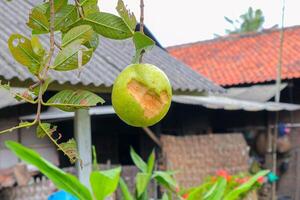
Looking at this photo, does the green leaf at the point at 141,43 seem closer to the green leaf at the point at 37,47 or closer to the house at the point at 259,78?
the green leaf at the point at 37,47

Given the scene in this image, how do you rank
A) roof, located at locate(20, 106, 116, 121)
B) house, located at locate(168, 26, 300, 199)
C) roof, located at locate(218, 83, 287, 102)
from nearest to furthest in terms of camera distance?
1. roof, located at locate(20, 106, 116, 121)
2. roof, located at locate(218, 83, 287, 102)
3. house, located at locate(168, 26, 300, 199)

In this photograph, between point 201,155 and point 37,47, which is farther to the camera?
point 201,155

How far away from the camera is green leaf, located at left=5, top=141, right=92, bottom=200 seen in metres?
1.27

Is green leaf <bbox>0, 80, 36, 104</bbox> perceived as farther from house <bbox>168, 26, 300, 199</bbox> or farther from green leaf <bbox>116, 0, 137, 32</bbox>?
house <bbox>168, 26, 300, 199</bbox>

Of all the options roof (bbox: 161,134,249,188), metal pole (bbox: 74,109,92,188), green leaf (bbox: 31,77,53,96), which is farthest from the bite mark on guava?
roof (bbox: 161,134,249,188)

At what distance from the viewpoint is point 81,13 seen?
70cm

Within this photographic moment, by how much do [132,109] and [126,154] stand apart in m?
7.99

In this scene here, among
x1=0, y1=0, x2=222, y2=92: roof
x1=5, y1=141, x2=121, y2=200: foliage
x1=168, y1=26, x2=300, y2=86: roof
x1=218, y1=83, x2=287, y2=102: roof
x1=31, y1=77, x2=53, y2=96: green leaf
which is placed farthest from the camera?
x1=168, y1=26, x2=300, y2=86: roof

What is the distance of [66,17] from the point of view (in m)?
0.70

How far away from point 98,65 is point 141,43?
4.20 meters

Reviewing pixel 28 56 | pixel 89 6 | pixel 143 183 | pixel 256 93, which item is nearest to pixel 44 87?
pixel 28 56

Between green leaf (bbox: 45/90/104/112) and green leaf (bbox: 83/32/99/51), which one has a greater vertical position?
green leaf (bbox: 83/32/99/51)

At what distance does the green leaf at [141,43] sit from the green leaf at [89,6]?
0.32 ft

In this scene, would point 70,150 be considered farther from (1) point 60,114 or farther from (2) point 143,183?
(1) point 60,114
